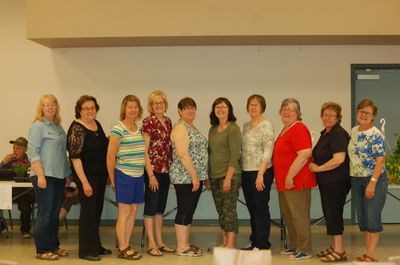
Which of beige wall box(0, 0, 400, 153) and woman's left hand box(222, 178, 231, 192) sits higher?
beige wall box(0, 0, 400, 153)

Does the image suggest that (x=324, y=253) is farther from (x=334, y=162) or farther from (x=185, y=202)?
(x=185, y=202)

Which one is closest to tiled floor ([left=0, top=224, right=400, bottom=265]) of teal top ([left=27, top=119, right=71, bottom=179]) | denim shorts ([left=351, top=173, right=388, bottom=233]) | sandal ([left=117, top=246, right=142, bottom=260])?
sandal ([left=117, top=246, right=142, bottom=260])

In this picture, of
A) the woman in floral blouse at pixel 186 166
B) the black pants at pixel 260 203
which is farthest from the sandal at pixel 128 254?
the black pants at pixel 260 203

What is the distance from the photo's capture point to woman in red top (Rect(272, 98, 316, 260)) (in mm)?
4988

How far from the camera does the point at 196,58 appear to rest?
752cm

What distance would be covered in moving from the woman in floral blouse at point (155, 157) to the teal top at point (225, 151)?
0.42 metres

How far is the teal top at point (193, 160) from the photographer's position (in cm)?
513

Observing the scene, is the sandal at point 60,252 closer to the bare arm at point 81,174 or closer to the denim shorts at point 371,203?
the bare arm at point 81,174

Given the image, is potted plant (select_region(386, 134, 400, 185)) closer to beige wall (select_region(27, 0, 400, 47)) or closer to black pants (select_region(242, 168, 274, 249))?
black pants (select_region(242, 168, 274, 249))

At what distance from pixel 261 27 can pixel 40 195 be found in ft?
10.5

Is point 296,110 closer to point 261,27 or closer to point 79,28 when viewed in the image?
point 261,27

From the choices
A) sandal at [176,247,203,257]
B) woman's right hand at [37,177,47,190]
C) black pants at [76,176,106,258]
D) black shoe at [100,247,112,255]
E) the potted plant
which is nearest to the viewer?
woman's right hand at [37,177,47,190]

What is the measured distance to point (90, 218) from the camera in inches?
197

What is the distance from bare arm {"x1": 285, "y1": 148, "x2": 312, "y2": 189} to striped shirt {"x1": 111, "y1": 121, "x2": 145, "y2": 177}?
136cm
